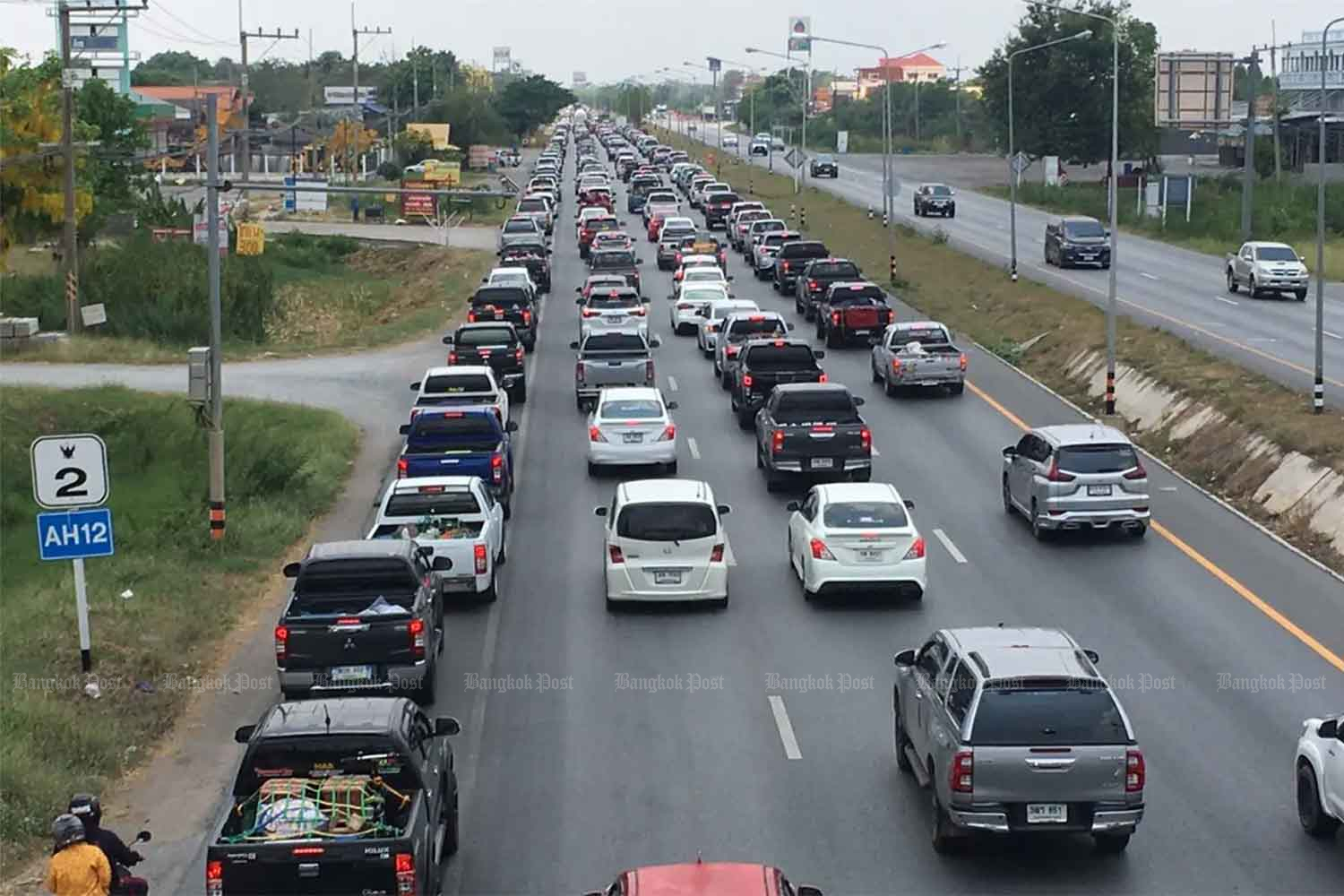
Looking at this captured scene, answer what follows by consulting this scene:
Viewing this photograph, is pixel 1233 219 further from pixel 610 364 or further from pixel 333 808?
pixel 333 808

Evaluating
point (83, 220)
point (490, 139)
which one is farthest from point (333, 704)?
point (490, 139)

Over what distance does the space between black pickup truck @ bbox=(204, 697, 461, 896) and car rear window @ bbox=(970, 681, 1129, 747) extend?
13.9 feet

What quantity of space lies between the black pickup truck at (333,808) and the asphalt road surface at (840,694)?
158 cm

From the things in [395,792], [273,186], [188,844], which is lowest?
[188,844]

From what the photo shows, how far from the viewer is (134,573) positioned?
26016 millimetres

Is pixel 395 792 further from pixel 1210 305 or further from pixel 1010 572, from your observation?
pixel 1210 305

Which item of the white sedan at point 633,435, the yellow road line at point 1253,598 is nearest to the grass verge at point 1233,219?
the white sedan at point 633,435

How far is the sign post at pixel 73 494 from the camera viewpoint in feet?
65.2

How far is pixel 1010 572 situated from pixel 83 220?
178 ft

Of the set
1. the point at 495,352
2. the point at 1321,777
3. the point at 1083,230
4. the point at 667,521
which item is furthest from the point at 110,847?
the point at 1083,230

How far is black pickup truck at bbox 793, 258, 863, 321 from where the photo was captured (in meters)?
54.9

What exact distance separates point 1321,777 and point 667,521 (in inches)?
410

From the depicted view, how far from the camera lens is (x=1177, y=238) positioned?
8019cm

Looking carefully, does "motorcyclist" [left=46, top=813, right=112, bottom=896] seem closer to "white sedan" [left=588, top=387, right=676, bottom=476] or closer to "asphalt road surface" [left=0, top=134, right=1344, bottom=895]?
"asphalt road surface" [left=0, top=134, right=1344, bottom=895]
